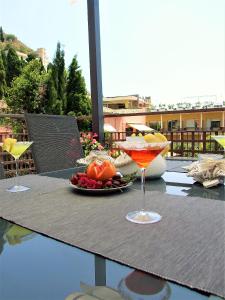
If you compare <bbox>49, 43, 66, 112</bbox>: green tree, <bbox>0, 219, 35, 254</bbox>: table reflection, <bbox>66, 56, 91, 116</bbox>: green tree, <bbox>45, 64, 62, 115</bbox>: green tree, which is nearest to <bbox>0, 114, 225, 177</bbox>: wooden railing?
<bbox>0, 219, 35, 254</bbox>: table reflection

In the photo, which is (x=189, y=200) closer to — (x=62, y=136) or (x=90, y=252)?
(x=90, y=252)

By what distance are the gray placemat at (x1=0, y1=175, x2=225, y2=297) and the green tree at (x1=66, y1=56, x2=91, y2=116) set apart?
466 inches

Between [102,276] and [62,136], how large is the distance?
1587 mm

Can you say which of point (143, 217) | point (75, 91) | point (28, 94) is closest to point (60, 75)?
point (75, 91)

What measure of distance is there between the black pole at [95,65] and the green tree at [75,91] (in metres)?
9.11

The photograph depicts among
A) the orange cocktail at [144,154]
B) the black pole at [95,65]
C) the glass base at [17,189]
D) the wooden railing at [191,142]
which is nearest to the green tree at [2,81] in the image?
the black pole at [95,65]

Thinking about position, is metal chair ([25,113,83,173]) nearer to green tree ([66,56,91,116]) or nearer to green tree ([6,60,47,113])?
green tree ([6,60,47,113])

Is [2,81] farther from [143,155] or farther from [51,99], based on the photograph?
[143,155]

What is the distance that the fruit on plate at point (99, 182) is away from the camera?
0.93 meters

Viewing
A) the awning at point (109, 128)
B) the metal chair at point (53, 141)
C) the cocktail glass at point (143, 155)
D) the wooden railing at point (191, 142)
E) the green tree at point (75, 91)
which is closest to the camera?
the cocktail glass at point (143, 155)

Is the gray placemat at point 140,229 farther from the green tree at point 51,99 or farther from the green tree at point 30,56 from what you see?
the green tree at point 30,56

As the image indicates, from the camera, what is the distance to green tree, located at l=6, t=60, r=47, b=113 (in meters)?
11.5

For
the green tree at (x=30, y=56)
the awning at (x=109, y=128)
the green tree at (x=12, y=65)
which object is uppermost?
the green tree at (x=30, y=56)

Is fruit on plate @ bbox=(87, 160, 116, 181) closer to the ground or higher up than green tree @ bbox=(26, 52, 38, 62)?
closer to the ground
